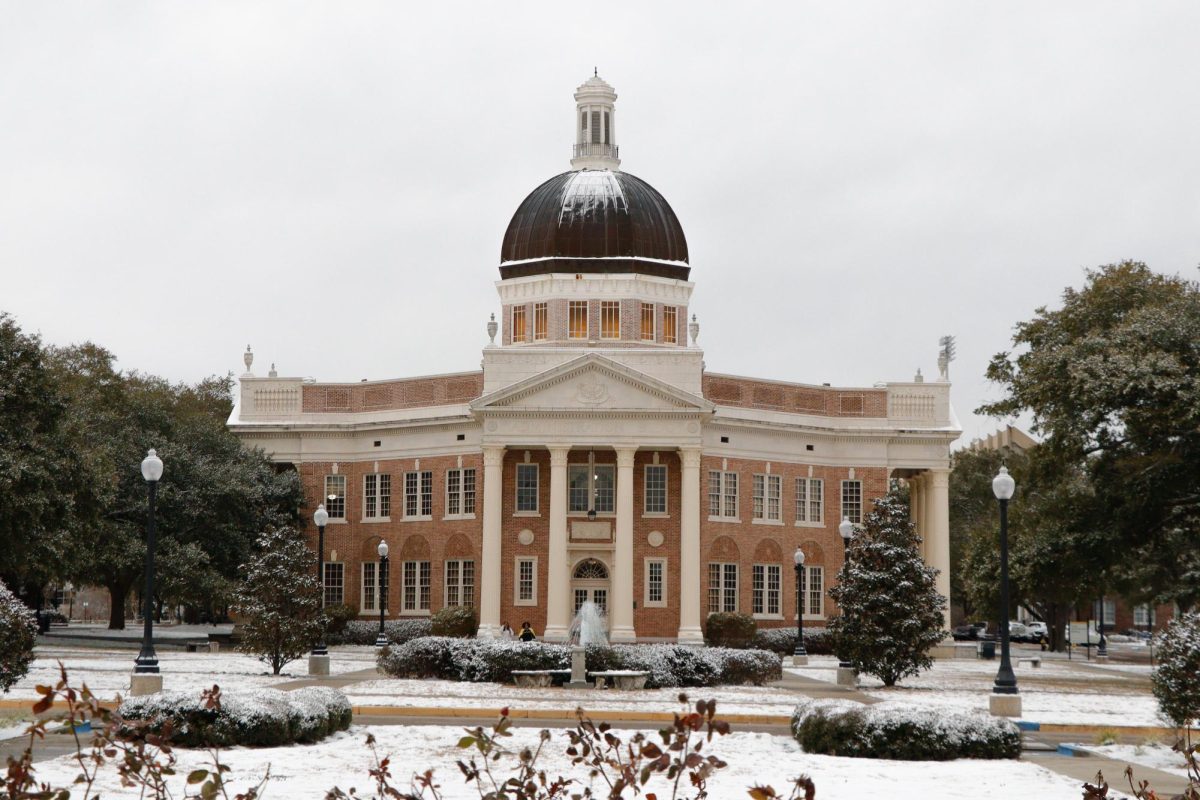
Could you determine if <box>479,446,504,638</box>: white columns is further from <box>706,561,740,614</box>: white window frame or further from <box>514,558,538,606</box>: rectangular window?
<box>706,561,740,614</box>: white window frame

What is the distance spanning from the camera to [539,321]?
68625 millimetres

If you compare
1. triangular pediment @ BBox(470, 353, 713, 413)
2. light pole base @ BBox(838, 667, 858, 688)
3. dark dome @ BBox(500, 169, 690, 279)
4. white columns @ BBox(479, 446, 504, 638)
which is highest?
dark dome @ BBox(500, 169, 690, 279)

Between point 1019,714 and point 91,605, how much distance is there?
4432 inches

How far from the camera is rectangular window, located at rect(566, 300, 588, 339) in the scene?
6794cm

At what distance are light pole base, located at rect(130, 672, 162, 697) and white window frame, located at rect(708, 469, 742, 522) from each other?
120 ft

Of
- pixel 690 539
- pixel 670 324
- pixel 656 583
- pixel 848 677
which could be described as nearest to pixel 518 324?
pixel 670 324

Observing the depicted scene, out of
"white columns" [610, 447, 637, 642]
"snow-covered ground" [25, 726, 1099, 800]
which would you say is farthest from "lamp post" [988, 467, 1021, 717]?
"white columns" [610, 447, 637, 642]

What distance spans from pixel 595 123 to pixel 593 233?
21.6 feet

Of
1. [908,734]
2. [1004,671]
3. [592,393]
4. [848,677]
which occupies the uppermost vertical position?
[592,393]

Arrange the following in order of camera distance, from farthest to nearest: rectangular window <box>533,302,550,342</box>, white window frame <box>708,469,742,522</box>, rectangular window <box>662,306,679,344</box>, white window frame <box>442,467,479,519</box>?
1. rectangular window <box>662,306,679,344</box>
2. rectangular window <box>533,302,550,342</box>
3. white window frame <box>442,467,479,519</box>
4. white window frame <box>708,469,742,522</box>

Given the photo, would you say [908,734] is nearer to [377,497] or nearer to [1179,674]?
[1179,674]

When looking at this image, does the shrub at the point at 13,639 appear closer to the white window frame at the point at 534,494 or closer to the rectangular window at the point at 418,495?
the white window frame at the point at 534,494

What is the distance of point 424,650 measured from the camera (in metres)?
40.7

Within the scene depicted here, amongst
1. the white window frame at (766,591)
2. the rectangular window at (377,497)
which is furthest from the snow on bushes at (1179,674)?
the rectangular window at (377,497)
